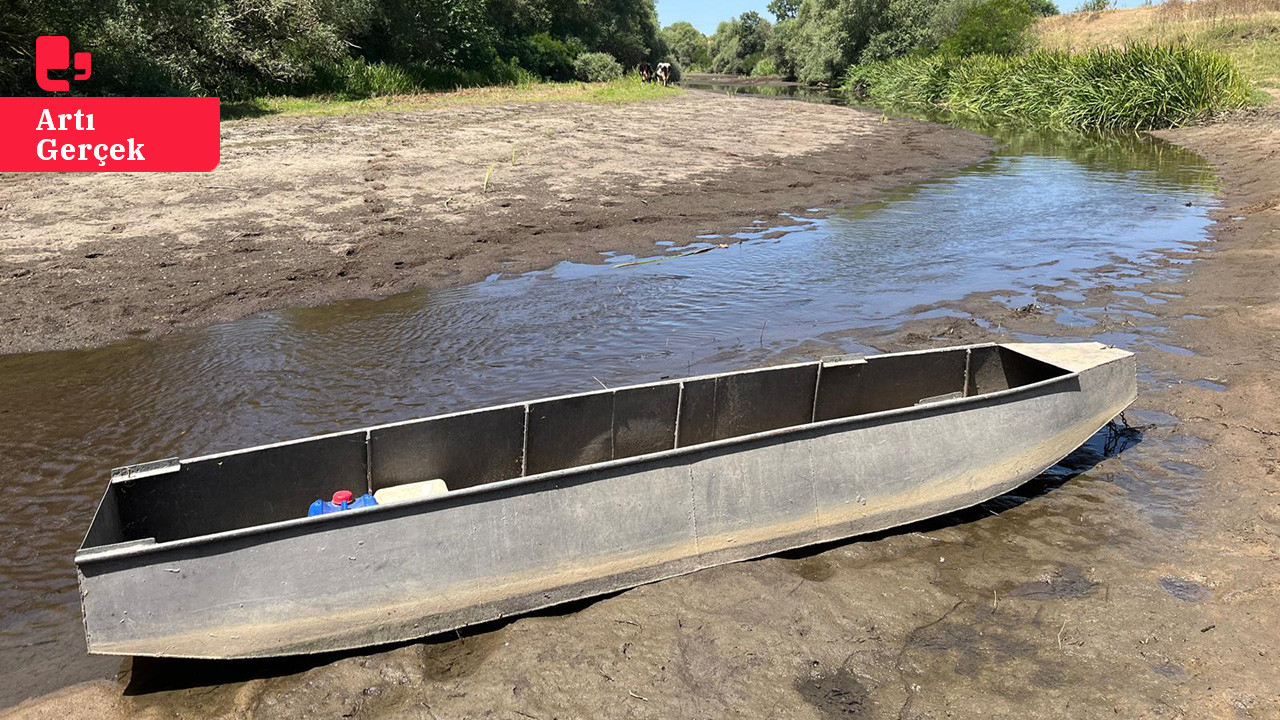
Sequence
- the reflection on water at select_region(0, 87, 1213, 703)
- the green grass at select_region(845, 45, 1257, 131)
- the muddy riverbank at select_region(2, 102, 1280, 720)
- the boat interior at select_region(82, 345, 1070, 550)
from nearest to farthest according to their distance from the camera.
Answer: the muddy riverbank at select_region(2, 102, 1280, 720) < the boat interior at select_region(82, 345, 1070, 550) < the reflection on water at select_region(0, 87, 1213, 703) < the green grass at select_region(845, 45, 1257, 131)

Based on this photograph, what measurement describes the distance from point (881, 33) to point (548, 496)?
52888 millimetres

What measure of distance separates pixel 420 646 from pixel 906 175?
18.5m

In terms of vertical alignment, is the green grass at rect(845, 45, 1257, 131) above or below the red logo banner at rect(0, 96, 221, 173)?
above

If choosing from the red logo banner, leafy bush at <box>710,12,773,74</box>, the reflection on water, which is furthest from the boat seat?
leafy bush at <box>710,12,773,74</box>

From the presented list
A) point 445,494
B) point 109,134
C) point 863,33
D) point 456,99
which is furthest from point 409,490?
point 863,33

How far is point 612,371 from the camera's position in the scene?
9188 millimetres

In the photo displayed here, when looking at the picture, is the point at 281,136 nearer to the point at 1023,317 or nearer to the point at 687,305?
the point at 687,305

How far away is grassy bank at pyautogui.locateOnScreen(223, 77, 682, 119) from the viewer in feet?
79.8

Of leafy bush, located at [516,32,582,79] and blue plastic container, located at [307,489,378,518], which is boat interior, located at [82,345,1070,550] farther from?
leafy bush, located at [516,32,582,79]

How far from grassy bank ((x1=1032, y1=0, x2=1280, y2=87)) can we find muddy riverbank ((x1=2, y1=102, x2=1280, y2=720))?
3054 cm

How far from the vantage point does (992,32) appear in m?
43.0

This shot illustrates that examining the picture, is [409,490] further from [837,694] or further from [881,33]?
[881,33]

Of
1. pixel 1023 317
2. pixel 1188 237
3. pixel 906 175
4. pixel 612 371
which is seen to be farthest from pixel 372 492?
pixel 906 175

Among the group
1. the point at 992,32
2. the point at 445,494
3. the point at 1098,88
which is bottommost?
the point at 445,494
